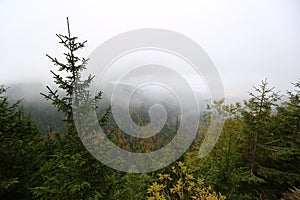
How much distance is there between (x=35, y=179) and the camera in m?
6.59

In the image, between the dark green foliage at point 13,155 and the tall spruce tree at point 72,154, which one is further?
the dark green foliage at point 13,155

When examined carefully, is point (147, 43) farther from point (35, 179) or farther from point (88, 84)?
point (35, 179)

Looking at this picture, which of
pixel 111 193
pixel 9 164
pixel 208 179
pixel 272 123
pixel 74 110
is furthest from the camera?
pixel 272 123

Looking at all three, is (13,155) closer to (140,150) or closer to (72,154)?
(72,154)

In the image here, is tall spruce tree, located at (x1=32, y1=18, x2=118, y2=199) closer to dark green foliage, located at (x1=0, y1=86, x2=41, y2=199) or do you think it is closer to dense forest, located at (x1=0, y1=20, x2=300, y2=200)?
dense forest, located at (x1=0, y1=20, x2=300, y2=200)

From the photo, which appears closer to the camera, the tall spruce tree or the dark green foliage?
the tall spruce tree

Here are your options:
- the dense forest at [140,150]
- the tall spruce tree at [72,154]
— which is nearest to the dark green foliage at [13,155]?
the dense forest at [140,150]

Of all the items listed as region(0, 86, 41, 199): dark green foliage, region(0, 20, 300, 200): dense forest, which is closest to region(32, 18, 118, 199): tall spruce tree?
region(0, 20, 300, 200): dense forest

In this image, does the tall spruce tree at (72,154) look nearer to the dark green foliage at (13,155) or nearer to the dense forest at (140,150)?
the dense forest at (140,150)

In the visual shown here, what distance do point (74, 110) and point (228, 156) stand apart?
528 centimetres

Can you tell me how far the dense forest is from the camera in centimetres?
416

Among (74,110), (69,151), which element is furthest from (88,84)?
(69,151)

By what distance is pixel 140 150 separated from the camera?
9055 millimetres

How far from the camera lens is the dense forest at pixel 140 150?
4160mm
